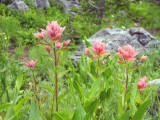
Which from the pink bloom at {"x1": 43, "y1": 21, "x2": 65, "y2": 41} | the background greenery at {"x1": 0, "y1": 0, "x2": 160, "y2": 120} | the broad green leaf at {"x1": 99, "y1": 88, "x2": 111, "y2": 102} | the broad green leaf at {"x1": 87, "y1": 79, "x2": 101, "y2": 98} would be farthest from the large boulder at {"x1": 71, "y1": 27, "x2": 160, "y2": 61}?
the pink bloom at {"x1": 43, "y1": 21, "x2": 65, "y2": 41}

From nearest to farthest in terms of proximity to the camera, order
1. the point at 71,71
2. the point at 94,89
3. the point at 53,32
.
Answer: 1. the point at 53,32
2. the point at 94,89
3. the point at 71,71

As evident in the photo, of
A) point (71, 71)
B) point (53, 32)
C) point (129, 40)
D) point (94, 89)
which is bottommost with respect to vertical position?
point (129, 40)

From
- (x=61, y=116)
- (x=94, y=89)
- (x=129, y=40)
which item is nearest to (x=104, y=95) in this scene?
(x=94, y=89)

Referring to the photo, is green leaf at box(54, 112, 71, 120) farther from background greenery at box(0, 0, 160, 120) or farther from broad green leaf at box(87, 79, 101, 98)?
broad green leaf at box(87, 79, 101, 98)

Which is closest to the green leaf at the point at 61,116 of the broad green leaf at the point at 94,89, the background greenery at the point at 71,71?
the background greenery at the point at 71,71

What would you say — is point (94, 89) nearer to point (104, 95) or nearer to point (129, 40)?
point (104, 95)

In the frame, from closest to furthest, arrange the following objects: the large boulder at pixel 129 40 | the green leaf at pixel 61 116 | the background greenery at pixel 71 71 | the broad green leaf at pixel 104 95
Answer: the green leaf at pixel 61 116, the background greenery at pixel 71 71, the broad green leaf at pixel 104 95, the large boulder at pixel 129 40

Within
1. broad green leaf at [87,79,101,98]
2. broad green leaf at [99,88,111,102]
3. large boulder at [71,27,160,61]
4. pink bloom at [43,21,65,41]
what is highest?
pink bloom at [43,21,65,41]

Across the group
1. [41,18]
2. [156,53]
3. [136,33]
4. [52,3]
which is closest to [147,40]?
[136,33]

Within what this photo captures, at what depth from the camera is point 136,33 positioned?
3352mm

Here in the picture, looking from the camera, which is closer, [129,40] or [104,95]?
[104,95]

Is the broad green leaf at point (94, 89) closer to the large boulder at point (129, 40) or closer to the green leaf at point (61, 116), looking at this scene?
the green leaf at point (61, 116)

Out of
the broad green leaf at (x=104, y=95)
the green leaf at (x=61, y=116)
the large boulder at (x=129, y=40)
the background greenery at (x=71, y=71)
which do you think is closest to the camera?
the green leaf at (x=61, y=116)

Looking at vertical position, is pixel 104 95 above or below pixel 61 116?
below
